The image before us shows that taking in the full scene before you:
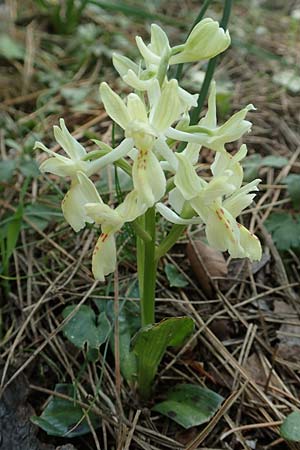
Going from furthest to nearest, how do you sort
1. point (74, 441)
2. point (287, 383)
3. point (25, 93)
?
point (25, 93)
point (287, 383)
point (74, 441)

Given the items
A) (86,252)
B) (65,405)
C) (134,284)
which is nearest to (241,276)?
(134,284)

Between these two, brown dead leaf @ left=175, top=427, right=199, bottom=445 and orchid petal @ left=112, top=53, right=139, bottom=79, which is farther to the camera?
brown dead leaf @ left=175, top=427, right=199, bottom=445

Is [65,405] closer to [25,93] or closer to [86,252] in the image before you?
[86,252]

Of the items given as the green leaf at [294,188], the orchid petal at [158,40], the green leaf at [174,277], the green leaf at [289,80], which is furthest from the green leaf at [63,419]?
the green leaf at [289,80]

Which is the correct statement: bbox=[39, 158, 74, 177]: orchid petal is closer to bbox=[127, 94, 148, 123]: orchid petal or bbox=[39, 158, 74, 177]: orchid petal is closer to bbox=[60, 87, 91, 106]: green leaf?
bbox=[127, 94, 148, 123]: orchid petal

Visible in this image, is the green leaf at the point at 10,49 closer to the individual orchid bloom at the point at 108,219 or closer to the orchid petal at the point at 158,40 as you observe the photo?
the orchid petal at the point at 158,40

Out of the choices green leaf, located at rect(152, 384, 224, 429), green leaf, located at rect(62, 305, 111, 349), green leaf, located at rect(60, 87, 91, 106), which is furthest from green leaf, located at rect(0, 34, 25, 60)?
green leaf, located at rect(152, 384, 224, 429)

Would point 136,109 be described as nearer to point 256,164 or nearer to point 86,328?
point 86,328
